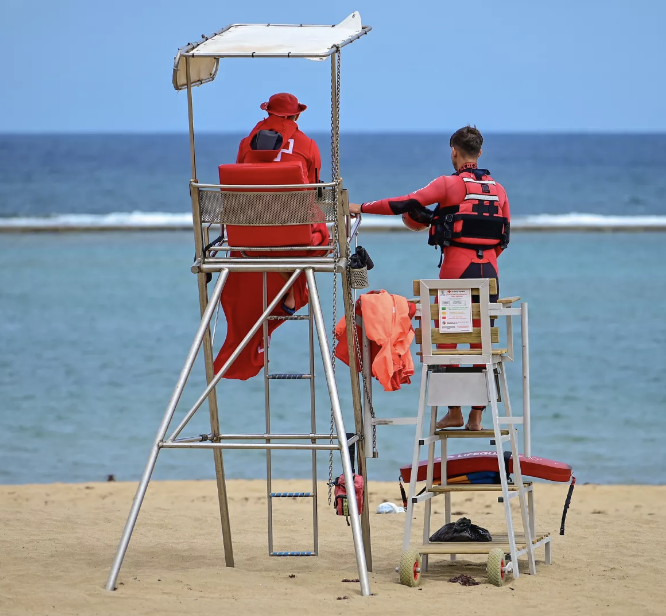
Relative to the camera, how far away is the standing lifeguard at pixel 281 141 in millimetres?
5855

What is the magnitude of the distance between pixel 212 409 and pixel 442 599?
154cm

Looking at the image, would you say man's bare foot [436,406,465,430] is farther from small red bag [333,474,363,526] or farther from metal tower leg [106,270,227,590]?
metal tower leg [106,270,227,590]

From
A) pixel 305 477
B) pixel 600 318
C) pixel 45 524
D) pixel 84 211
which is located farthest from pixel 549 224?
pixel 45 524

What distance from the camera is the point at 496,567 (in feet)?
19.0

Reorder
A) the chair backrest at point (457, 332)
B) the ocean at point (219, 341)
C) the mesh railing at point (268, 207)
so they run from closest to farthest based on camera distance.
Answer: the mesh railing at point (268, 207) < the chair backrest at point (457, 332) < the ocean at point (219, 341)

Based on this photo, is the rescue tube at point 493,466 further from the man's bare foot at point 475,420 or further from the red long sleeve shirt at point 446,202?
the red long sleeve shirt at point 446,202

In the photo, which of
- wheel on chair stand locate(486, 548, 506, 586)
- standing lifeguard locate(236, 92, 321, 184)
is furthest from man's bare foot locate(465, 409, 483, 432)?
standing lifeguard locate(236, 92, 321, 184)

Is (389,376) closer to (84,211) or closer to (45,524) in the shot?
(45,524)

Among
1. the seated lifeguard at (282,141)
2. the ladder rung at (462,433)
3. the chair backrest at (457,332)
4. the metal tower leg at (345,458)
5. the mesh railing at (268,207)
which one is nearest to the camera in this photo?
the metal tower leg at (345,458)

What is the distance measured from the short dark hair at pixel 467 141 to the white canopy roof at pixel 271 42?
2.36 feet

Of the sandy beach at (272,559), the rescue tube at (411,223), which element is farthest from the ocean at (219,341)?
the rescue tube at (411,223)

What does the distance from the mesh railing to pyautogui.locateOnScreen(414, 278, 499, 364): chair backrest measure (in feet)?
1.97

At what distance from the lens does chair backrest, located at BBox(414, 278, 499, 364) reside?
5.74 meters

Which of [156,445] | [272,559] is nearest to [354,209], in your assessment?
[156,445]
